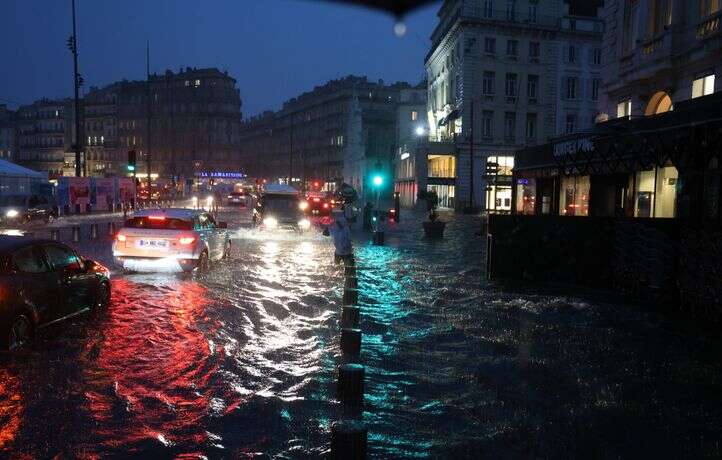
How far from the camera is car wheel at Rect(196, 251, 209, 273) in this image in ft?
48.0

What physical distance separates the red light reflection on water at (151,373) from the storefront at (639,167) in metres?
9.36

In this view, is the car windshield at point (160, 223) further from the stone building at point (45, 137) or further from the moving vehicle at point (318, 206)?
the stone building at point (45, 137)

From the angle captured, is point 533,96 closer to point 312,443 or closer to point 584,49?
point 584,49

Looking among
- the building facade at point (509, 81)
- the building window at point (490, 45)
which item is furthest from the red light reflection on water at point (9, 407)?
the building window at point (490, 45)

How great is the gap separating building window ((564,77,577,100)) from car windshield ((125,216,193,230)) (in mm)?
51158

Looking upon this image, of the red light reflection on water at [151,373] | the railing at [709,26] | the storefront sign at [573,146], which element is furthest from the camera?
the storefront sign at [573,146]

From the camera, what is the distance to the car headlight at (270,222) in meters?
28.5

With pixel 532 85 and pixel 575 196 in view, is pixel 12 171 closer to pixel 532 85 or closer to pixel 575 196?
pixel 575 196

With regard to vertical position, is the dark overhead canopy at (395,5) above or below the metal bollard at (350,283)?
above

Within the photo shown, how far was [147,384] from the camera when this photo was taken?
6641mm

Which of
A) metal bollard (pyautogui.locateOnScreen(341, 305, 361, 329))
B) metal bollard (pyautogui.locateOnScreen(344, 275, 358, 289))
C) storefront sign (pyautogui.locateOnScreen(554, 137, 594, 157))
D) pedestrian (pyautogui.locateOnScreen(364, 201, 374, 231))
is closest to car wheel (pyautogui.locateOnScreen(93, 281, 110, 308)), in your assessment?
metal bollard (pyautogui.locateOnScreen(344, 275, 358, 289))

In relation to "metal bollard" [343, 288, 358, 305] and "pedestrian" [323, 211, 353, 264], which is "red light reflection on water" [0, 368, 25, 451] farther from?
"pedestrian" [323, 211, 353, 264]

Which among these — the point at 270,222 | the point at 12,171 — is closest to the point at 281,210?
the point at 270,222

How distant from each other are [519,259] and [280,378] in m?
8.92
